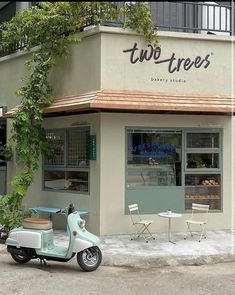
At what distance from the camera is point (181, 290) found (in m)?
6.08

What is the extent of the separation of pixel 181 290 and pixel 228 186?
475 centimetres

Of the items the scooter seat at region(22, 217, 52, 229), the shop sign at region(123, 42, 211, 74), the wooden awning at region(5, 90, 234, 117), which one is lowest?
the scooter seat at region(22, 217, 52, 229)

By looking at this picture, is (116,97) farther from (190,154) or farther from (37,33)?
(37,33)

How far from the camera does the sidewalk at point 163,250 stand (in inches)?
299

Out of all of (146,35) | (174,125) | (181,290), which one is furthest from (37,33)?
(181,290)

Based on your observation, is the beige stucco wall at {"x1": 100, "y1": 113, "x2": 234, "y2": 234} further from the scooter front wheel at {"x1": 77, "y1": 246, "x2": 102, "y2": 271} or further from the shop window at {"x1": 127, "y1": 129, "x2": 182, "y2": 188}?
the scooter front wheel at {"x1": 77, "y1": 246, "x2": 102, "y2": 271}

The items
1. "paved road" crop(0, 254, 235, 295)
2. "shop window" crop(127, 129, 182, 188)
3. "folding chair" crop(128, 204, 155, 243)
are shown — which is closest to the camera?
"paved road" crop(0, 254, 235, 295)

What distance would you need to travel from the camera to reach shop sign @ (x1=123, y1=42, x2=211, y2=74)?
9.78m

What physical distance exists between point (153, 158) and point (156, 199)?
0.92 m

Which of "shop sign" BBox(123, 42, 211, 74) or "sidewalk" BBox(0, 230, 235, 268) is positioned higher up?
"shop sign" BBox(123, 42, 211, 74)

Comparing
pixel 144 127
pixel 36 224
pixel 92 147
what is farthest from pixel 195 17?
pixel 36 224

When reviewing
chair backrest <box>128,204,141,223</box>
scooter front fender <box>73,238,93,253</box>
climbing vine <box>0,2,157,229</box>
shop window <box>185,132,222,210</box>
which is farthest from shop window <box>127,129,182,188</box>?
scooter front fender <box>73,238,93,253</box>

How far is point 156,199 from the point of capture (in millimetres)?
9945

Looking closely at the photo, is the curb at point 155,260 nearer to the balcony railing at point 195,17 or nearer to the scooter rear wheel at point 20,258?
the scooter rear wheel at point 20,258
